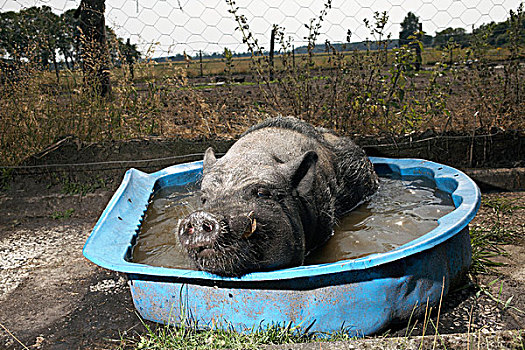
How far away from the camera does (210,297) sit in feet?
9.28

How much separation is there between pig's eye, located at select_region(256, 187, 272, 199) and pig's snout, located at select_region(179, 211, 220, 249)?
0.54 meters

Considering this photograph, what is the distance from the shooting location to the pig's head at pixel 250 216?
2701 millimetres

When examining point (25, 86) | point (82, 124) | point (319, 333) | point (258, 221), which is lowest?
point (319, 333)

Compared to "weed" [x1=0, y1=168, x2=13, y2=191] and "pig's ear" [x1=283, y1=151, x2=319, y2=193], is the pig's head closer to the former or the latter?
"pig's ear" [x1=283, y1=151, x2=319, y2=193]

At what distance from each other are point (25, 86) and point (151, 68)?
1781 mm

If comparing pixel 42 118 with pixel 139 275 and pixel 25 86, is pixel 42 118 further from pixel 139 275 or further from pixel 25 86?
pixel 139 275

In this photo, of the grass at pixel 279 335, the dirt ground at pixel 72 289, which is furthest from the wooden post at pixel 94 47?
the grass at pixel 279 335

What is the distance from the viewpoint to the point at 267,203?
312 centimetres

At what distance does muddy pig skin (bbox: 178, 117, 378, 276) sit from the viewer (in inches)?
108

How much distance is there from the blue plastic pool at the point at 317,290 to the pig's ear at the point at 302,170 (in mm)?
1010

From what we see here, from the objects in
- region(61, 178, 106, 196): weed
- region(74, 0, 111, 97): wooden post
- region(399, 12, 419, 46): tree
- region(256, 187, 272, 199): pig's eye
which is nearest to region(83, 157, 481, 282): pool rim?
region(256, 187, 272, 199): pig's eye

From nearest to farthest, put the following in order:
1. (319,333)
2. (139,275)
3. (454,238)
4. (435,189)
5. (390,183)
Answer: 1. (319,333)
2. (139,275)
3. (454,238)
4. (435,189)
5. (390,183)

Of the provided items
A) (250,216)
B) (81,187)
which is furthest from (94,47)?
(250,216)

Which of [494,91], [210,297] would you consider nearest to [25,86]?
[210,297]
